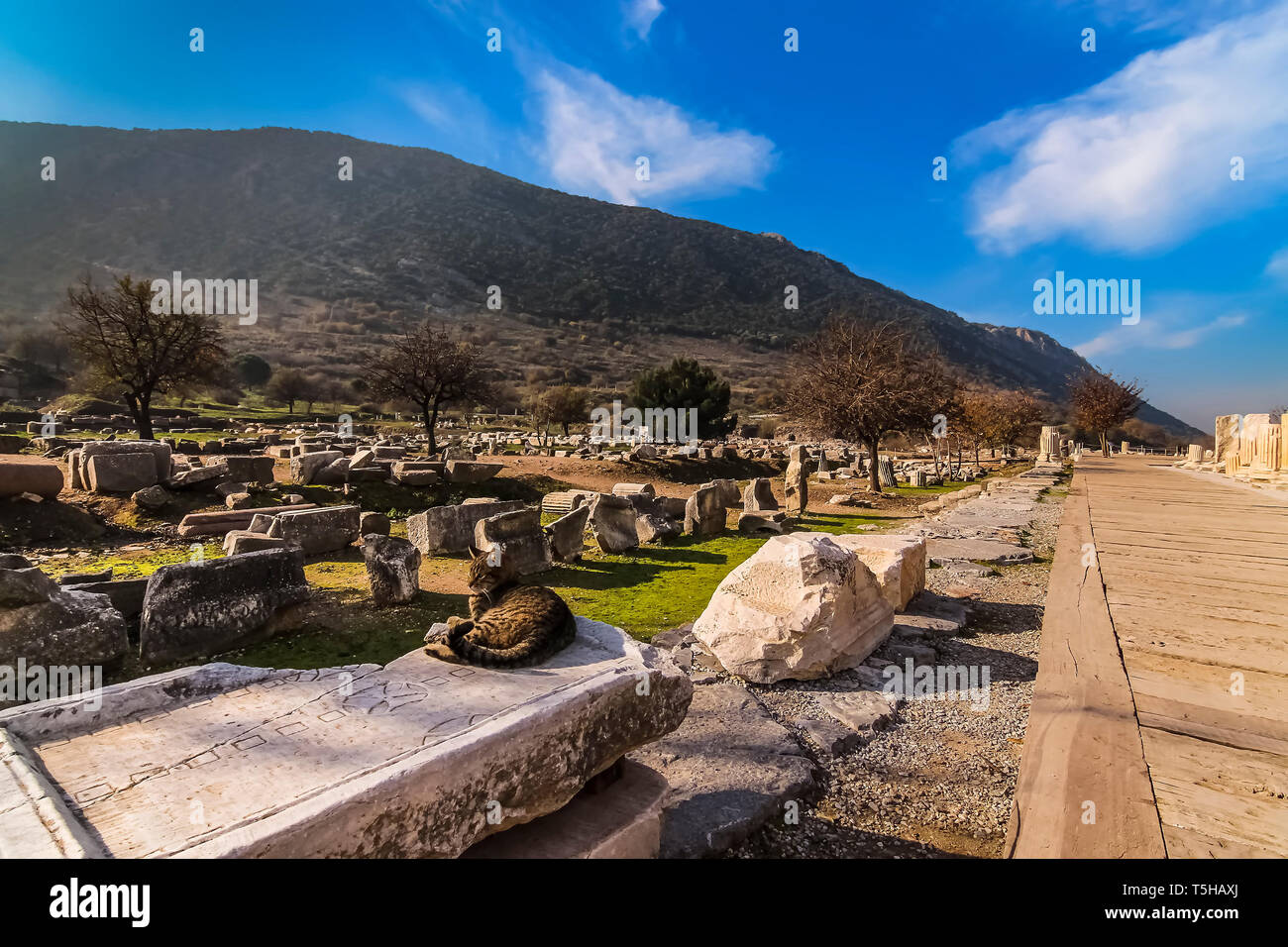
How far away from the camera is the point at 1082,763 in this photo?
254cm

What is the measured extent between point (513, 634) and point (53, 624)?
4013 millimetres

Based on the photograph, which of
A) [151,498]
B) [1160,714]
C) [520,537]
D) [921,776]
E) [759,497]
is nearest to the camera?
[1160,714]

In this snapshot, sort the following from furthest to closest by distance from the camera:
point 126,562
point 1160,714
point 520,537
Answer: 1. point 520,537
2. point 126,562
3. point 1160,714

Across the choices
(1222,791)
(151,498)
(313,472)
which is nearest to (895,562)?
(1222,791)

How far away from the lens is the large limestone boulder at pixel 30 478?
850 centimetres

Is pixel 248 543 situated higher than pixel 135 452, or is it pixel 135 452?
pixel 135 452

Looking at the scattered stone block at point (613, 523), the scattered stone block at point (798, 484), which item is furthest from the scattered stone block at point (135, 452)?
the scattered stone block at point (798, 484)

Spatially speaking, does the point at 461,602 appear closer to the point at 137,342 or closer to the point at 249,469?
the point at 249,469

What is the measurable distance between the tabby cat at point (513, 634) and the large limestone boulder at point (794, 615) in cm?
185

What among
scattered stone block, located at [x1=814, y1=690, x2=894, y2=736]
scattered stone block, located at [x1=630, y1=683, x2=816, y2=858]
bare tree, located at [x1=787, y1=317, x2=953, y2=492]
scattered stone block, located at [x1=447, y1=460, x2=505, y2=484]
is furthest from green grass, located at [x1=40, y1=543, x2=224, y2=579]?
bare tree, located at [x1=787, y1=317, x2=953, y2=492]

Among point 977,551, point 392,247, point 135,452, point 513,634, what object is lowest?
point 977,551

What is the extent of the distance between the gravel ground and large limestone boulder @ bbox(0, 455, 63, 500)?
34.8ft

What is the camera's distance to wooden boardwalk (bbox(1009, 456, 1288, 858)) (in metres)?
2.14
